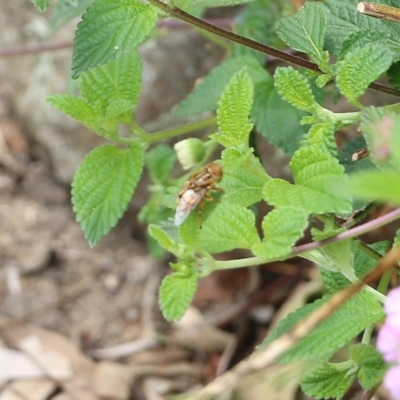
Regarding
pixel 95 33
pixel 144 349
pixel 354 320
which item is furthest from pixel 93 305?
pixel 354 320

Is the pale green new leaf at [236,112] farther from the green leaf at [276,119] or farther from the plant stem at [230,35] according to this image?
the green leaf at [276,119]

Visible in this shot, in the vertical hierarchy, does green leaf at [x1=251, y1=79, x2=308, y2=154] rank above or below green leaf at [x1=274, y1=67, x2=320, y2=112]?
below

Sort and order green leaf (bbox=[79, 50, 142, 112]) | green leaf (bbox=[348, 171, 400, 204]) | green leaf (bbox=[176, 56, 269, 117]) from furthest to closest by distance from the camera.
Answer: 1. green leaf (bbox=[176, 56, 269, 117])
2. green leaf (bbox=[79, 50, 142, 112])
3. green leaf (bbox=[348, 171, 400, 204])

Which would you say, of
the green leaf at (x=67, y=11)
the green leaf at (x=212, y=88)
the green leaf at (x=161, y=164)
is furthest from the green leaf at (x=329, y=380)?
the green leaf at (x=67, y=11)

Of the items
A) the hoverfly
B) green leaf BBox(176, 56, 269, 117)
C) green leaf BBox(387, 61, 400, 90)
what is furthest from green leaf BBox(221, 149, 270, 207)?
green leaf BBox(176, 56, 269, 117)

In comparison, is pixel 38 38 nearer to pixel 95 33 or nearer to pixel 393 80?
pixel 95 33

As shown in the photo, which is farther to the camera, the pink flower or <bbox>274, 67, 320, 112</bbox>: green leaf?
<bbox>274, 67, 320, 112</bbox>: green leaf

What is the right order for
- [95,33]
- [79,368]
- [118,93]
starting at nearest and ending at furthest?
[95,33]
[118,93]
[79,368]

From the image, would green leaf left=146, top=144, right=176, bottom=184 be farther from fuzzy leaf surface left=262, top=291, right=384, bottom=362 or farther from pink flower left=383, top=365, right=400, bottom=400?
pink flower left=383, top=365, right=400, bottom=400
